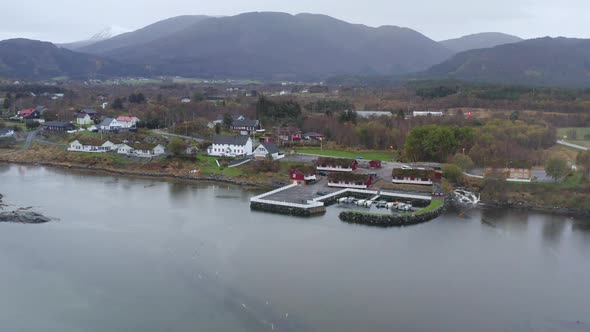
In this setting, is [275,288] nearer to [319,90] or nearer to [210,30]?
[319,90]

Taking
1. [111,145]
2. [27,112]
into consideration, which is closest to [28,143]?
[111,145]

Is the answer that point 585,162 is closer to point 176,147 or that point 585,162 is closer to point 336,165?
point 336,165

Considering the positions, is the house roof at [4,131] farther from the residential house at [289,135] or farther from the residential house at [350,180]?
the residential house at [350,180]

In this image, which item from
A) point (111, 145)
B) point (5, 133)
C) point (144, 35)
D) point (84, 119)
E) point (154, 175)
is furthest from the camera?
point (144, 35)

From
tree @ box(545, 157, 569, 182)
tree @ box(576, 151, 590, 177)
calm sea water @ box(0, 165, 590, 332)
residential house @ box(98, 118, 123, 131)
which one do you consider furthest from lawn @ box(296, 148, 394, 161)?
residential house @ box(98, 118, 123, 131)

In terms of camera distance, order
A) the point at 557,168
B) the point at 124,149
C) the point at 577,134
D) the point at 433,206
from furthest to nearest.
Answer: the point at 577,134, the point at 124,149, the point at 557,168, the point at 433,206

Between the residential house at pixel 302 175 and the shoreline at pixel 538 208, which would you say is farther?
the residential house at pixel 302 175

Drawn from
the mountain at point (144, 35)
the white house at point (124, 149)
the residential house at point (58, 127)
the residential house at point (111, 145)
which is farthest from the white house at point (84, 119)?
the mountain at point (144, 35)
